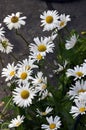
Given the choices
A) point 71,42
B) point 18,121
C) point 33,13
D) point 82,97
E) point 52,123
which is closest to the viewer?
point 82,97

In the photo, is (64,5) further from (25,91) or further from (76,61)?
(25,91)

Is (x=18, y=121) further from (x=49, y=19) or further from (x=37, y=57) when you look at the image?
(x=49, y=19)

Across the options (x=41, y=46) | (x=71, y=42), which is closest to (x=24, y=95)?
(x=41, y=46)

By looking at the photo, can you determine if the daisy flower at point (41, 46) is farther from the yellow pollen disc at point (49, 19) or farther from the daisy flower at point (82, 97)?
the daisy flower at point (82, 97)

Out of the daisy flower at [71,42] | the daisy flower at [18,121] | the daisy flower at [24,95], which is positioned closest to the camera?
the daisy flower at [24,95]

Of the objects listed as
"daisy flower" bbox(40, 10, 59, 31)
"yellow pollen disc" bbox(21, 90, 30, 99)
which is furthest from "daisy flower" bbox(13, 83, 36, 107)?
"daisy flower" bbox(40, 10, 59, 31)

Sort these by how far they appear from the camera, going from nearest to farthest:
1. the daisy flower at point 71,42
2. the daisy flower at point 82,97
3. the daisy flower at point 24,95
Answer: the daisy flower at point 82,97 < the daisy flower at point 24,95 < the daisy flower at point 71,42

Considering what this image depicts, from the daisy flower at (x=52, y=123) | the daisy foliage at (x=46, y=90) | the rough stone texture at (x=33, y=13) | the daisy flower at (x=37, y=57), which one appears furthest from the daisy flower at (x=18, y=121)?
the rough stone texture at (x=33, y=13)
